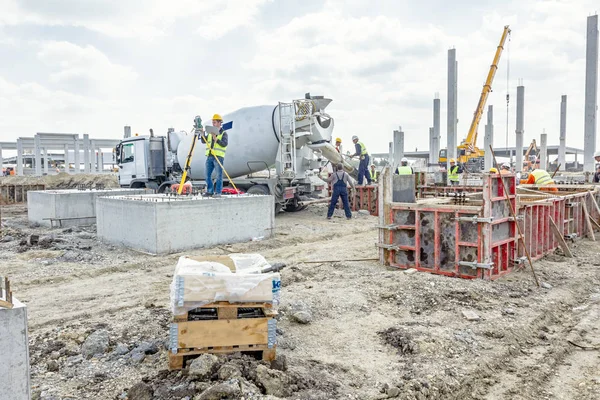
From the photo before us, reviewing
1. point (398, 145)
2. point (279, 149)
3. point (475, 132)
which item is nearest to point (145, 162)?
point (279, 149)

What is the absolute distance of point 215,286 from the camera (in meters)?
3.91

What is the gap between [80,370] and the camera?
4.15 m

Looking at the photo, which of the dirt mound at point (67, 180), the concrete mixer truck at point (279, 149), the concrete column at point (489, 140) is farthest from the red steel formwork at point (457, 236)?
the dirt mound at point (67, 180)

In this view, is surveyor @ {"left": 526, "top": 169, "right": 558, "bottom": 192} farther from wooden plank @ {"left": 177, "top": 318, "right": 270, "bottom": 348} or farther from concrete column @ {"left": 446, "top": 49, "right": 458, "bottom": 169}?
concrete column @ {"left": 446, "top": 49, "right": 458, "bottom": 169}

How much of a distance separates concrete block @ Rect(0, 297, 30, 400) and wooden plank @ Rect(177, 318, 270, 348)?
3.72 feet

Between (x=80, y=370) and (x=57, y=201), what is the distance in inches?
400

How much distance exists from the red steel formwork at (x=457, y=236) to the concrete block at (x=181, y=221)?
12.2ft

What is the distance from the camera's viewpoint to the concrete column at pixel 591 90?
2175cm

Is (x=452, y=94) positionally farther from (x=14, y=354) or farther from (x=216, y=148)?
(x=14, y=354)

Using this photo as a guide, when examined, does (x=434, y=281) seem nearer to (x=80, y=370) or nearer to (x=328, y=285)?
(x=328, y=285)

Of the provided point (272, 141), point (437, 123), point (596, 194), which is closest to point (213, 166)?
point (272, 141)

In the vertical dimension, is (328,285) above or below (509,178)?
below

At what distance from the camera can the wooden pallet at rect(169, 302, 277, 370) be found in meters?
3.84

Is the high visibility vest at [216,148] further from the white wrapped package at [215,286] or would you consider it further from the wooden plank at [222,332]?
the wooden plank at [222,332]
